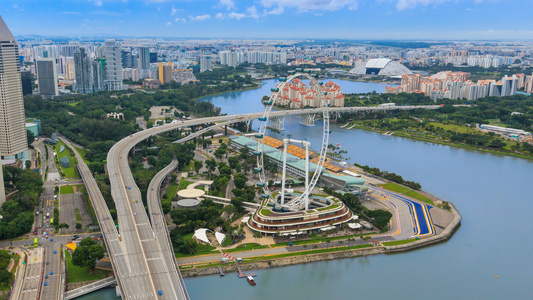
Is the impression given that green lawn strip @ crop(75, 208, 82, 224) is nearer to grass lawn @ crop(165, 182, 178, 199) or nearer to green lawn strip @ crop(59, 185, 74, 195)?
green lawn strip @ crop(59, 185, 74, 195)

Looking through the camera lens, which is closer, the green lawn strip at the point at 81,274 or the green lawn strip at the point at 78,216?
the green lawn strip at the point at 81,274

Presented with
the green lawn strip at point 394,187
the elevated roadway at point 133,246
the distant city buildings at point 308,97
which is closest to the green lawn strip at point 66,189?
the elevated roadway at point 133,246

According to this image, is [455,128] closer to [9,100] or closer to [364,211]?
[364,211]

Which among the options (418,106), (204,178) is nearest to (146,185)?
(204,178)

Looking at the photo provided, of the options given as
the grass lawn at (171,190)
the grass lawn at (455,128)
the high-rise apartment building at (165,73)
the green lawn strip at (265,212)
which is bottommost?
the grass lawn at (171,190)

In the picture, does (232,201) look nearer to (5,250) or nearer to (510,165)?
(5,250)

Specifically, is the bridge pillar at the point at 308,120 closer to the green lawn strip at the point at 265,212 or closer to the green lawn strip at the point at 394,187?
the green lawn strip at the point at 394,187

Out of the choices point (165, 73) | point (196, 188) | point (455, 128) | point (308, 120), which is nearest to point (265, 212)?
point (196, 188)
